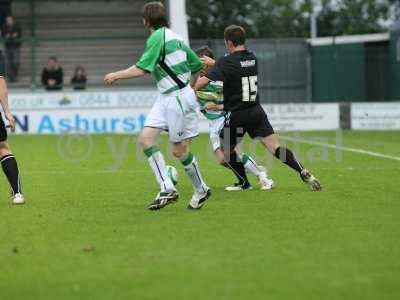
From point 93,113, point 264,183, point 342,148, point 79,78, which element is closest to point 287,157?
point 264,183

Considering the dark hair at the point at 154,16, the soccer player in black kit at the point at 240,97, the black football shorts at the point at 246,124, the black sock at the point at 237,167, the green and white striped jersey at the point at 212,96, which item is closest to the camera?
the dark hair at the point at 154,16

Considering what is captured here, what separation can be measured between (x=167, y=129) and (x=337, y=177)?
16.2 ft

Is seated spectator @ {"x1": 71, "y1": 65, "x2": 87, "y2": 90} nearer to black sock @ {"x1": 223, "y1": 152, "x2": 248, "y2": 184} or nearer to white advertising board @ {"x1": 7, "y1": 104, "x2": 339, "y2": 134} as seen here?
white advertising board @ {"x1": 7, "y1": 104, "x2": 339, "y2": 134}

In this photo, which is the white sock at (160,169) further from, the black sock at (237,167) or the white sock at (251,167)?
the white sock at (251,167)

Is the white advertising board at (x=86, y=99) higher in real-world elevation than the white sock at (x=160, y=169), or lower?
lower

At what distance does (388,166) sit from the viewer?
16.7 metres

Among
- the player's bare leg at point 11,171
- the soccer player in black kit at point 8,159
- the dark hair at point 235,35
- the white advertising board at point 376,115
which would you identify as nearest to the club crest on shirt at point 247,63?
the dark hair at point 235,35

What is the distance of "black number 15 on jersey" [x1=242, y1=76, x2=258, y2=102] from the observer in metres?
12.1

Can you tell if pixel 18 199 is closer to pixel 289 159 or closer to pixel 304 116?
pixel 289 159

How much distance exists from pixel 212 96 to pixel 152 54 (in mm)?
3434

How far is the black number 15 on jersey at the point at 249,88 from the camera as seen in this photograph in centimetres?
1212

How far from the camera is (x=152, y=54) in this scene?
10047 mm

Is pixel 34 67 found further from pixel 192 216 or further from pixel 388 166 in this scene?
pixel 192 216

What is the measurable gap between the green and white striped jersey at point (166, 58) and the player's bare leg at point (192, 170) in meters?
0.60
